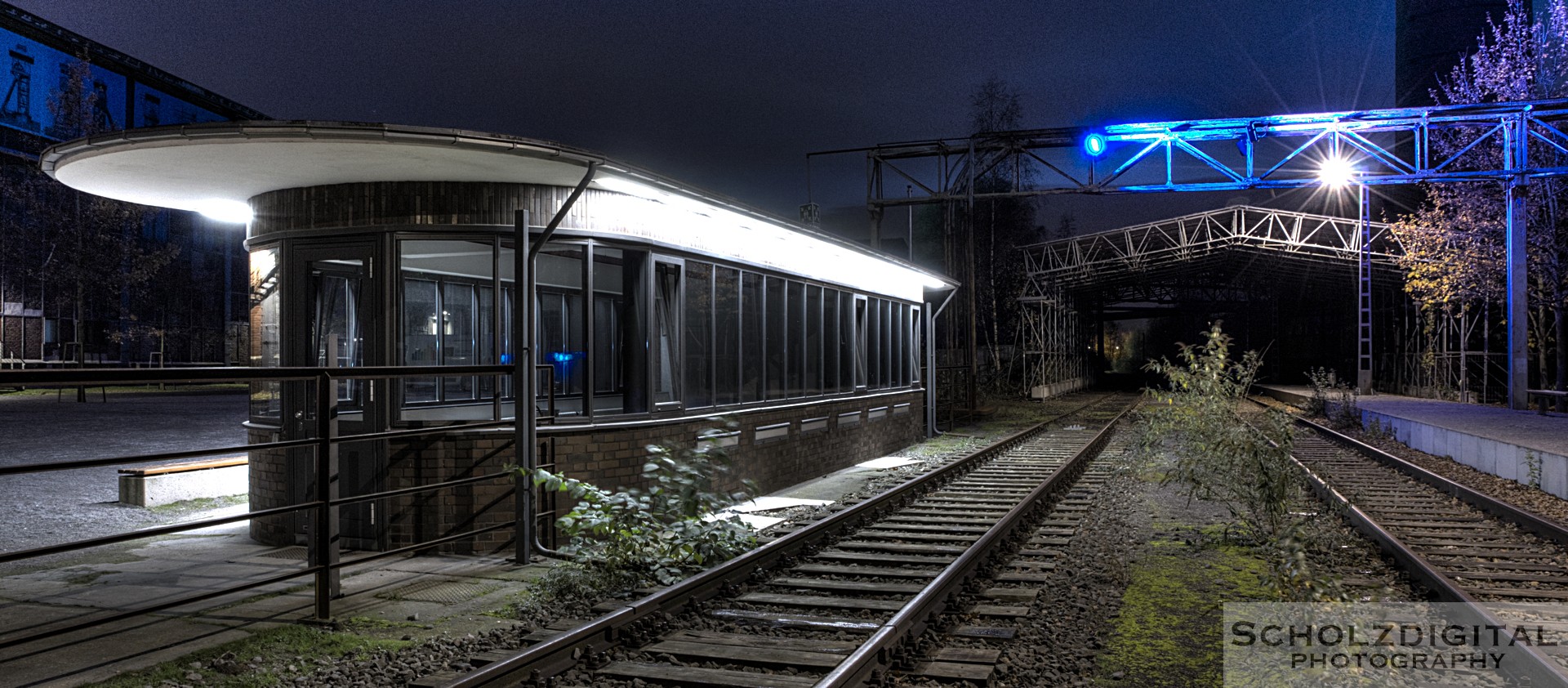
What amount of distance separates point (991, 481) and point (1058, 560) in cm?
519

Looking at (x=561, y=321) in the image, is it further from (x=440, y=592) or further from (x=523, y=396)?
(x=440, y=592)

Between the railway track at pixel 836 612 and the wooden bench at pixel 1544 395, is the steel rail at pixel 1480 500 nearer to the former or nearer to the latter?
the wooden bench at pixel 1544 395

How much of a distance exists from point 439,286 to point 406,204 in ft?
11.1

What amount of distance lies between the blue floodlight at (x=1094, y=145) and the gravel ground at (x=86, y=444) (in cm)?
1596

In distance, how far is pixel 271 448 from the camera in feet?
20.8

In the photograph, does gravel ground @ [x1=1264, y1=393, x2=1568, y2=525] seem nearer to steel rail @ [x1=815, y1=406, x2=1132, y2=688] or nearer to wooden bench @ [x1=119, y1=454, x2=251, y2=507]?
steel rail @ [x1=815, y1=406, x2=1132, y2=688]

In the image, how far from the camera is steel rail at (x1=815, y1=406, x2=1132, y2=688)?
4.64 m

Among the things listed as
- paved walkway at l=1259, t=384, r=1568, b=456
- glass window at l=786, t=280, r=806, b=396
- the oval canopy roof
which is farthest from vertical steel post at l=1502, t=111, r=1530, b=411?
the oval canopy roof

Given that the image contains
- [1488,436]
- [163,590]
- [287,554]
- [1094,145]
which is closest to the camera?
[163,590]

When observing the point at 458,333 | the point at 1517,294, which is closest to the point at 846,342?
the point at 458,333

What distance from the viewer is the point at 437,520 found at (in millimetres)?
8117

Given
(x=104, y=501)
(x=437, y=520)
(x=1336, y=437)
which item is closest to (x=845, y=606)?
(x=437, y=520)

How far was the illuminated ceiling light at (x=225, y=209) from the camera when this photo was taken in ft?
29.8

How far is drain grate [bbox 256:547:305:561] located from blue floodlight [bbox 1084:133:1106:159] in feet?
51.9
